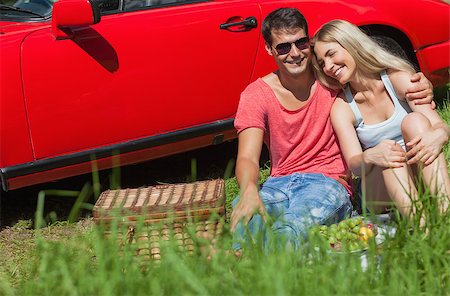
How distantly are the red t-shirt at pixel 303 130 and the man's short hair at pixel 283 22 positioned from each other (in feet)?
0.89

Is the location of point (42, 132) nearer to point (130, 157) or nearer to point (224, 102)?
point (130, 157)

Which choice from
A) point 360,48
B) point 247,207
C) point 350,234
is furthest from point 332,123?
point 247,207

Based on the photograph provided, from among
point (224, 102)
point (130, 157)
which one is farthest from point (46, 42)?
point (224, 102)

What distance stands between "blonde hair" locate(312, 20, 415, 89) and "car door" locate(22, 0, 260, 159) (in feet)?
3.18

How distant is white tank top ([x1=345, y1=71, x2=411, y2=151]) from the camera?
3807 millimetres

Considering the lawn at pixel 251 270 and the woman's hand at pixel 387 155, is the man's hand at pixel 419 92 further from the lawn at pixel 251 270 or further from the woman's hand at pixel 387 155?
the lawn at pixel 251 270

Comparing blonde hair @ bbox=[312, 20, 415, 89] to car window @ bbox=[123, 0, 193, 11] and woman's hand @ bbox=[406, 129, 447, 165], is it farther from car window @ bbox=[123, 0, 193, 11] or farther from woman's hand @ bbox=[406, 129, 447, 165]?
car window @ bbox=[123, 0, 193, 11]

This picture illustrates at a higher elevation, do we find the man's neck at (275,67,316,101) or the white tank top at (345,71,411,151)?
the man's neck at (275,67,316,101)

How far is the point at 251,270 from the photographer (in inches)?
102

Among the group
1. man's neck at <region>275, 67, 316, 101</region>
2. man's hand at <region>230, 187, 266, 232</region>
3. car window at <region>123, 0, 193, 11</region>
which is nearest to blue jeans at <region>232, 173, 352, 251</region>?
man's hand at <region>230, 187, 266, 232</region>

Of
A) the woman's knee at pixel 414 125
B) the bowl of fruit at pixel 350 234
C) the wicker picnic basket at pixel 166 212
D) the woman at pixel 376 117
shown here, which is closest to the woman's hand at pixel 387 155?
the woman at pixel 376 117

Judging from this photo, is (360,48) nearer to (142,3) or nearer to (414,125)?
(414,125)

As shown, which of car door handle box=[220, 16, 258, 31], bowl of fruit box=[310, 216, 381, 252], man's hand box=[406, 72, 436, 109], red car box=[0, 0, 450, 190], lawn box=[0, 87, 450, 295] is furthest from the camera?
car door handle box=[220, 16, 258, 31]

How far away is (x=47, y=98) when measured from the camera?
4.30 meters
